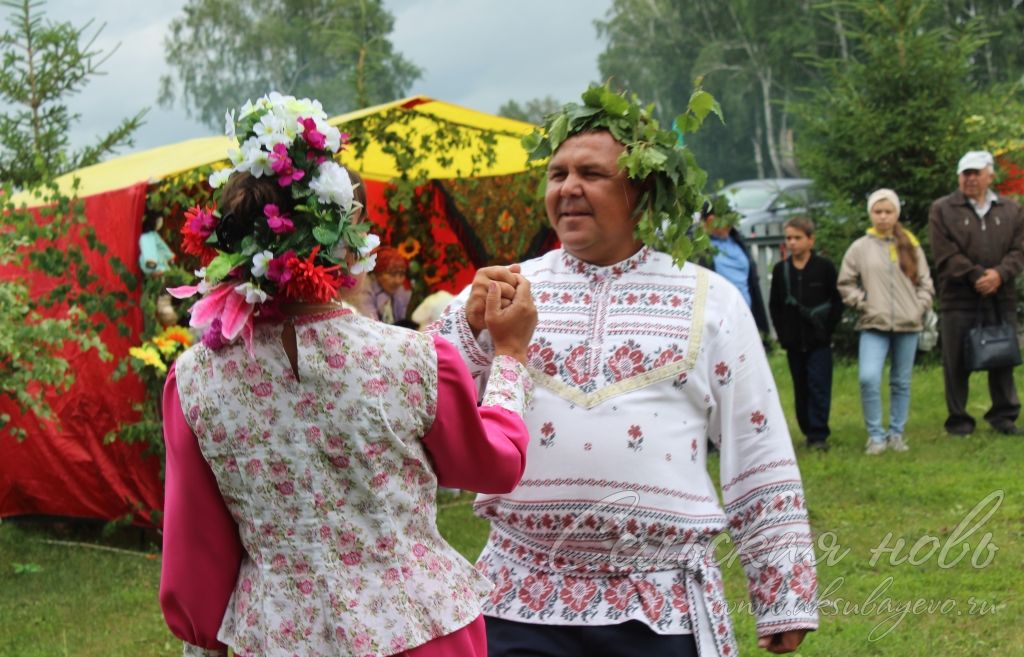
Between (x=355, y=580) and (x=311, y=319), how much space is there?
469mm

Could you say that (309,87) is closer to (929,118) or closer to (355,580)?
(929,118)

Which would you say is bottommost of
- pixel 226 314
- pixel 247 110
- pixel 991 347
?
pixel 991 347

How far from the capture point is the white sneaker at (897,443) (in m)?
8.95

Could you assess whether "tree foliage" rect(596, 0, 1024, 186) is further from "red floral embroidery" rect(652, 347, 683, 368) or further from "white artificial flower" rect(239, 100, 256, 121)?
"white artificial flower" rect(239, 100, 256, 121)

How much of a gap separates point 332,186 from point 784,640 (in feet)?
4.64

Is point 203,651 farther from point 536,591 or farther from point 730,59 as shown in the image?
point 730,59

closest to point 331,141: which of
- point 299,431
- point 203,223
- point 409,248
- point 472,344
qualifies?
point 203,223

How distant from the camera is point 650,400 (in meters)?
2.84

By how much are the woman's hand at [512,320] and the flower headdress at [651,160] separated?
39 cm

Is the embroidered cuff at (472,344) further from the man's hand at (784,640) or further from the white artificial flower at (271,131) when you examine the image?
the man's hand at (784,640)

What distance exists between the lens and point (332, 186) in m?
2.29

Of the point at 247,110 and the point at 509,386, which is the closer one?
the point at 247,110

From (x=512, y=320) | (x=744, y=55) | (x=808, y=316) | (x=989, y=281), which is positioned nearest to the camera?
(x=512, y=320)

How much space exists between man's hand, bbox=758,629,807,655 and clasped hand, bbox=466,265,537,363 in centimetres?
83
